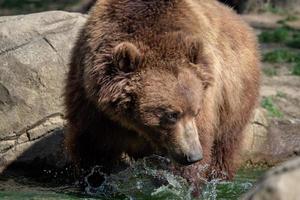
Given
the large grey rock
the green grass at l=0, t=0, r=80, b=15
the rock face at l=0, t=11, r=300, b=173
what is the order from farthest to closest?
the green grass at l=0, t=0, r=80, b=15, the large grey rock, the rock face at l=0, t=11, r=300, b=173

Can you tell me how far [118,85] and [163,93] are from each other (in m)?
0.32

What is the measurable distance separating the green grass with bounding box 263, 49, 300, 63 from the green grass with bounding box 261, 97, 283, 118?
7.03 feet

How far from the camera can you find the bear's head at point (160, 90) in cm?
507

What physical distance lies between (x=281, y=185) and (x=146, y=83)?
2973mm

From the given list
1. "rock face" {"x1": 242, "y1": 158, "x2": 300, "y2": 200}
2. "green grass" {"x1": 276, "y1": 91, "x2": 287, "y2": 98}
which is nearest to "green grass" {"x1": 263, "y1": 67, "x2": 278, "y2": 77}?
"green grass" {"x1": 276, "y1": 91, "x2": 287, "y2": 98}

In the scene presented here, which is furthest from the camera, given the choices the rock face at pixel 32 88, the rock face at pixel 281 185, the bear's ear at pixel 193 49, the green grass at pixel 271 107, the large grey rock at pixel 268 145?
the green grass at pixel 271 107

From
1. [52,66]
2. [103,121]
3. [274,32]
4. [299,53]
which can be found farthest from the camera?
[274,32]

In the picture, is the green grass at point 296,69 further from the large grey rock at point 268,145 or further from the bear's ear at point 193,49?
the bear's ear at point 193,49

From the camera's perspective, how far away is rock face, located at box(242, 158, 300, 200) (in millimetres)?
2168

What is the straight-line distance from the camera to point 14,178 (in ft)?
21.6

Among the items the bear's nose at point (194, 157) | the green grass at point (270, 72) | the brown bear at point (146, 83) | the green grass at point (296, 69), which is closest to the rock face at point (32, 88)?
the brown bear at point (146, 83)

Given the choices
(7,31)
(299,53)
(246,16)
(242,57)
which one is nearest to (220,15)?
(242,57)

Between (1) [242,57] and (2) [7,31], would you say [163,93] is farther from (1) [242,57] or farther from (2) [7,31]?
(2) [7,31]

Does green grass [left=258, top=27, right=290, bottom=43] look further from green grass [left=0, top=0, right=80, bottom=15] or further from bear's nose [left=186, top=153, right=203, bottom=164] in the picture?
bear's nose [left=186, top=153, right=203, bottom=164]
